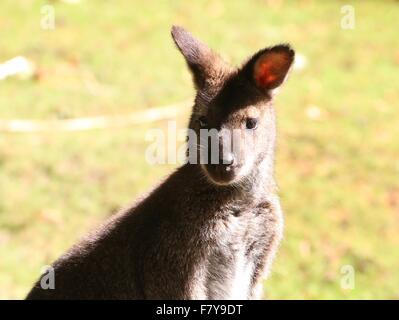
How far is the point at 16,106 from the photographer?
7.19 metres

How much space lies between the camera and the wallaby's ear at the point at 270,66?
3.23m

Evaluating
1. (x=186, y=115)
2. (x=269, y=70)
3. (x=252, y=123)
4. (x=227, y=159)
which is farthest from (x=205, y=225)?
(x=186, y=115)

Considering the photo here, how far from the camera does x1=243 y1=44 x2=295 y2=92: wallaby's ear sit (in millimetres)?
3234

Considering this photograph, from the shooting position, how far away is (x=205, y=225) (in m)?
3.40

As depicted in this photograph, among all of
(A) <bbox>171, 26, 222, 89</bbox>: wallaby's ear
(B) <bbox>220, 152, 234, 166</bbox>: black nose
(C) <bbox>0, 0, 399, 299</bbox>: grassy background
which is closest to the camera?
(B) <bbox>220, 152, 234, 166</bbox>: black nose

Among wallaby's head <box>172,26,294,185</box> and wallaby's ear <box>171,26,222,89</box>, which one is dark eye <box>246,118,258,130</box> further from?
wallaby's ear <box>171,26,222,89</box>

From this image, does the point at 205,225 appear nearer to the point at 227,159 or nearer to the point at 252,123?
the point at 227,159

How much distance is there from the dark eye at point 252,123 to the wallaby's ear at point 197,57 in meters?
0.25

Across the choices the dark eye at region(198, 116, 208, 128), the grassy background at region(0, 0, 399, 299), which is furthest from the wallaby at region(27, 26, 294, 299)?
the grassy background at region(0, 0, 399, 299)

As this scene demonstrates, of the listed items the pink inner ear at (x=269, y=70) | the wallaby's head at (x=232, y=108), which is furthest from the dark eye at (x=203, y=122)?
the pink inner ear at (x=269, y=70)

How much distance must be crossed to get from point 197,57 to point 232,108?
274mm

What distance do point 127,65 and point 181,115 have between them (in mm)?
1003

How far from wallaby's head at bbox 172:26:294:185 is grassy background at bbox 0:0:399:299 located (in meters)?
2.19
